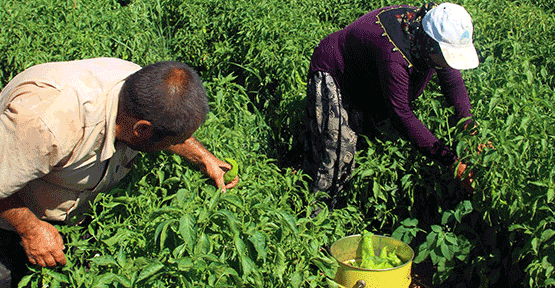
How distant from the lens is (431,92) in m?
3.63

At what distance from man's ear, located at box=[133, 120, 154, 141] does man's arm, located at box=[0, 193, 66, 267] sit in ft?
1.74

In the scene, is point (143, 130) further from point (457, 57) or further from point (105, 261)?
point (457, 57)

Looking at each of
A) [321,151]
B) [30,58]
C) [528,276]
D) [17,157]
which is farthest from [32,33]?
[528,276]

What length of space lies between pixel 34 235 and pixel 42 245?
5 cm

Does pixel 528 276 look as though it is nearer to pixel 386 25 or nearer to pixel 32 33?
pixel 386 25

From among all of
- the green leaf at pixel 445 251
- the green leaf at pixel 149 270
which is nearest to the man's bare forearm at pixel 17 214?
the green leaf at pixel 149 270

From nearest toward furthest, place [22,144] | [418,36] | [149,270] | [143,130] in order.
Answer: [149,270] → [22,144] → [143,130] → [418,36]

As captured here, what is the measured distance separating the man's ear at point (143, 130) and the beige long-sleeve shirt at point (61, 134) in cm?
11

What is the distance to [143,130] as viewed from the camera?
2209mm

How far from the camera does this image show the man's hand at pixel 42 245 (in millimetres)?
2312

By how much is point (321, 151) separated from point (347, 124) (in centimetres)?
27

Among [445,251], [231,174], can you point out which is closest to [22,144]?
[231,174]

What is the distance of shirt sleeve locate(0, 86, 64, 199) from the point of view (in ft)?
6.53

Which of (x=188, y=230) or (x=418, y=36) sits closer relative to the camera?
(x=188, y=230)
